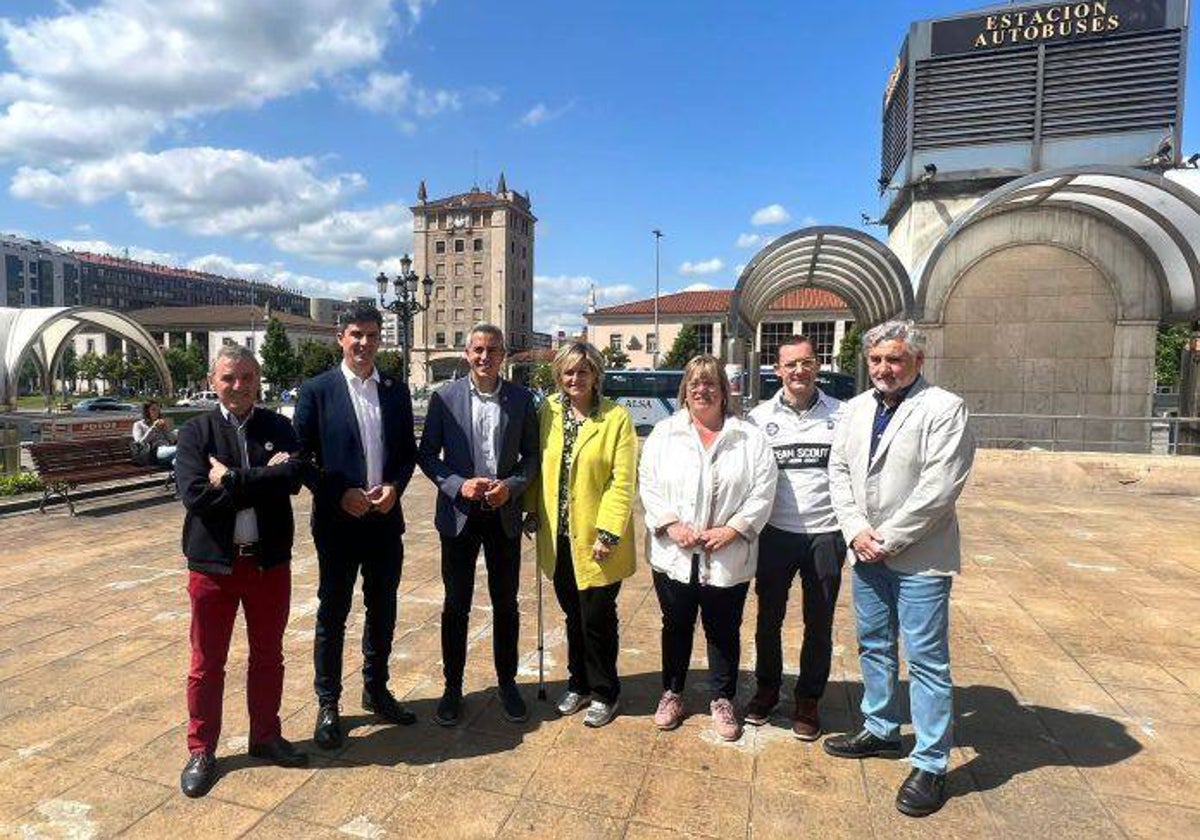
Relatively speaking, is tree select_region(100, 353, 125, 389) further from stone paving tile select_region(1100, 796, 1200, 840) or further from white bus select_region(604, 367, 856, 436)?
stone paving tile select_region(1100, 796, 1200, 840)

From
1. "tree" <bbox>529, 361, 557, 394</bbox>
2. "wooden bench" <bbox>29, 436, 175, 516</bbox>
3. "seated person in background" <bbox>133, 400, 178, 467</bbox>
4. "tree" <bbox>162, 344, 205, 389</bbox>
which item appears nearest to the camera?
"wooden bench" <bbox>29, 436, 175, 516</bbox>

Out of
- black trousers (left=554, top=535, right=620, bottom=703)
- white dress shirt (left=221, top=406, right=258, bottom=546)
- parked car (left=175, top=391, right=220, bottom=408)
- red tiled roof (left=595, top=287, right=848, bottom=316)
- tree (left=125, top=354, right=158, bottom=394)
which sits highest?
red tiled roof (left=595, top=287, right=848, bottom=316)

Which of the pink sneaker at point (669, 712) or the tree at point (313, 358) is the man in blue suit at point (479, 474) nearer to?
the pink sneaker at point (669, 712)

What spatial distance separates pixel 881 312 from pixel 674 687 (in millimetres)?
14238

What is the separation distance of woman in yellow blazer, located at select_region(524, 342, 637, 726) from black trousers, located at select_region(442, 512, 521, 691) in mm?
204

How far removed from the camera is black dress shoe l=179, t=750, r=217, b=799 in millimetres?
2744

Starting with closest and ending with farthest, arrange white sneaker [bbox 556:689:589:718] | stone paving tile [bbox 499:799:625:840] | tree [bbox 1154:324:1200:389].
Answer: stone paving tile [bbox 499:799:625:840] → white sneaker [bbox 556:689:589:718] → tree [bbox 1154:324:1200:389]

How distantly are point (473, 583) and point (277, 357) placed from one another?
62.9 metres

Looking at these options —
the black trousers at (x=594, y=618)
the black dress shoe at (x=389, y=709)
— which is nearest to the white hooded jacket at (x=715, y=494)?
the black trousers at (x=594, y=618)

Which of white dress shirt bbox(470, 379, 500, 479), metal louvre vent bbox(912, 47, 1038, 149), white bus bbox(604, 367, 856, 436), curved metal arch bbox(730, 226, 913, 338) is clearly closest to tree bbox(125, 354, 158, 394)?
white bus bbox(604, 367, 856, 436)

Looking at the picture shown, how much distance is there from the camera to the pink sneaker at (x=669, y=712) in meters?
3.31

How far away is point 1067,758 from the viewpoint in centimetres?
308

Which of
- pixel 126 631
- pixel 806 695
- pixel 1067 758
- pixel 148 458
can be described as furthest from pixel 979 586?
pixel 148 458

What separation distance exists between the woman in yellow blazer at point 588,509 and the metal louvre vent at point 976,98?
3037cm
